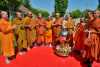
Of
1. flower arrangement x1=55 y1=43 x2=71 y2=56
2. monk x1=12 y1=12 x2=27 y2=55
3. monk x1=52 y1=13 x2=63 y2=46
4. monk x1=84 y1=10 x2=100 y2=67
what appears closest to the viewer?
monk x1=84 y1=10 x2=100 y2=67

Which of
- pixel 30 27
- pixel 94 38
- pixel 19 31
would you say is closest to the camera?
pixel 94 38

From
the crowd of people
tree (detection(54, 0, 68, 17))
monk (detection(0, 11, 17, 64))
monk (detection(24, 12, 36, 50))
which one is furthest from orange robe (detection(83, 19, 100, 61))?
tree (detection(54, 0, 68, 17))

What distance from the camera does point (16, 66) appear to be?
9.21ft

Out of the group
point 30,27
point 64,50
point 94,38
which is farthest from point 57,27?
point 94,38

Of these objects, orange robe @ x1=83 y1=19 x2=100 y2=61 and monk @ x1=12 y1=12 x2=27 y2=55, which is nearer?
orange robe @ x1=83 y1=19 x2=100 y2=61

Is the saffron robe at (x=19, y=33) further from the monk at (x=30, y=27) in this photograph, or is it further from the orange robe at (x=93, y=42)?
the orange robe at (x=93, y=42)

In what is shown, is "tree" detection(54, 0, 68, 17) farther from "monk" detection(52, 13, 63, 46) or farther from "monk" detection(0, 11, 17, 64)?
"monk" detection(0, 11, 17, 64)

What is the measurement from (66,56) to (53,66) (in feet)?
3.31

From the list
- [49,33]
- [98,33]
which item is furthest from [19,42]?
[98,33]

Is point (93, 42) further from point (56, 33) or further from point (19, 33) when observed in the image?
point (19, 33)

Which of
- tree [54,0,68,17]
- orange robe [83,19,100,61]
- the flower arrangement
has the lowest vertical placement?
the flower arrangement

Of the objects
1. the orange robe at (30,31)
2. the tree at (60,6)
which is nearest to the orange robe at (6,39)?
the orange robe at (30,31)

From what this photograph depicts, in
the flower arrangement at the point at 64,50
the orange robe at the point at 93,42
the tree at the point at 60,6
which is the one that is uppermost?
the tree at the point at 60,6

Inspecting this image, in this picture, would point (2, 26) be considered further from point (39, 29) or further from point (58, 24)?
point (58, 24)
